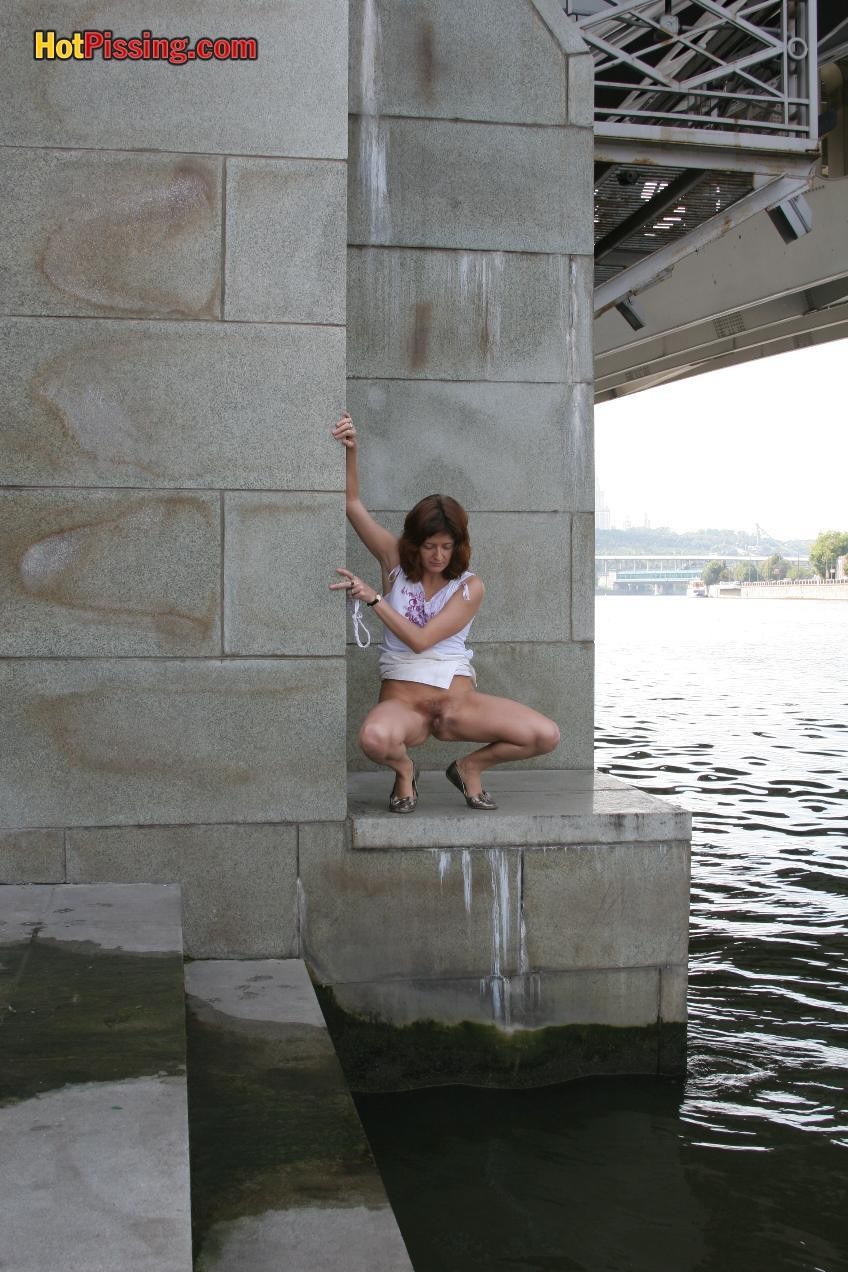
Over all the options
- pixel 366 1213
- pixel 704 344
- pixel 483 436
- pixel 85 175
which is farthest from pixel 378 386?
pixel 704 344

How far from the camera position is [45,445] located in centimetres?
620

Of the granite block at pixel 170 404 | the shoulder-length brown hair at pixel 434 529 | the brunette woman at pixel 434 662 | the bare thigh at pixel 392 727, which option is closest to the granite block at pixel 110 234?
the granite block at pixel 170 404

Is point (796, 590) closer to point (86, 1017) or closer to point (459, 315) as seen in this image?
point (459, 315)

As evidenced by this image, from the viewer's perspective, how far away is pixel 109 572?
6.25m

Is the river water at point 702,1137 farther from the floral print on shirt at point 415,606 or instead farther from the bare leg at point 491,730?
the floral print on shirt at point 415,606

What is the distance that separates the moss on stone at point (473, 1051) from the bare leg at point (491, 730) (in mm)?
1178

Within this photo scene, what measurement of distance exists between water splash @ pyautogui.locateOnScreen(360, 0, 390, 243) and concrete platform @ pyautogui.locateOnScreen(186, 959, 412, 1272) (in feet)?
15.3

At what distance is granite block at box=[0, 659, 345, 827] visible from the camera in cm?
621

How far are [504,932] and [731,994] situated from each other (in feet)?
6.49

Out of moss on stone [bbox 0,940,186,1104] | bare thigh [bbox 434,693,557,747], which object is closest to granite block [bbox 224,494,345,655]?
bare thigh [bbox 434,693,557,747]

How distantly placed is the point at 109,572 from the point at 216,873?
58.6 inches

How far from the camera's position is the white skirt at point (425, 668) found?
6.78 metres

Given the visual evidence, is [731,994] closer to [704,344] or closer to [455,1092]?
[455,1092]

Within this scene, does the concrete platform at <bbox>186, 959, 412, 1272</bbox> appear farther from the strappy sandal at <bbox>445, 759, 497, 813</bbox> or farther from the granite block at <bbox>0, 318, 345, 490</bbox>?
the granite block at <bbox>0, 318, 345, 490</bbox>
